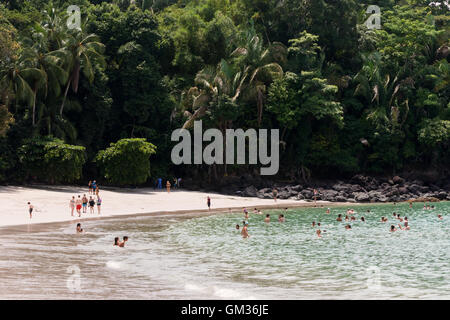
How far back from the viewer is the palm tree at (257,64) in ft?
185

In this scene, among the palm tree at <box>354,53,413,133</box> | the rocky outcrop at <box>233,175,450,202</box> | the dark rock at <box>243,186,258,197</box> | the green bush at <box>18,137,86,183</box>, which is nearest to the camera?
the green bush at <box>18,137,86,183</box>

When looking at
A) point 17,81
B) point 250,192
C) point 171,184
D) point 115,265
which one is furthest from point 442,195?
point 115,265

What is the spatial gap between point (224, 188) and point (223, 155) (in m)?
3.10

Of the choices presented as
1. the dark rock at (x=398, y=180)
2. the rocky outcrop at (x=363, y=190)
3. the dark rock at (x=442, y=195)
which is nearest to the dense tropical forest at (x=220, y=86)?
the dark rock at (x=398, y=180)

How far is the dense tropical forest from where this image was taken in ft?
160

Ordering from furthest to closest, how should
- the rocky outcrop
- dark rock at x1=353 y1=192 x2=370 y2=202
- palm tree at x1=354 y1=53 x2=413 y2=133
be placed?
palm tree at x1=354 y1=53 x2=413 y2=133
dark rock at x1=353 y1=192 x2=370 y2=202
the rocky outcrop

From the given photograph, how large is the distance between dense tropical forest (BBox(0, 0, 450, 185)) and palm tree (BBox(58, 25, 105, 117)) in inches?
3.8

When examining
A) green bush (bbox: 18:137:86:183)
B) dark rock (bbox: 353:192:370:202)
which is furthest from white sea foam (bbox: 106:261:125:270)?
dark rock (bbox: 353:192:370:202)

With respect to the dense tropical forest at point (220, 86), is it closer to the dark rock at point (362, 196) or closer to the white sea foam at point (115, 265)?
the dark rock at point (362, 196)

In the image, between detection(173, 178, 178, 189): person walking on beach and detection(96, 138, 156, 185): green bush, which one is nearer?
detection(96, 138, 156, 185): green bush

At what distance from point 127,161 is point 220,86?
1145 centimetres

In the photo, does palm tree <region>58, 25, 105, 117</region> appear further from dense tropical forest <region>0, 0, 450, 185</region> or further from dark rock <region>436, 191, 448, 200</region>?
dark rock <region>436, 191, 448, 200</region>

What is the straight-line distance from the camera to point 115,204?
42.7 meters
